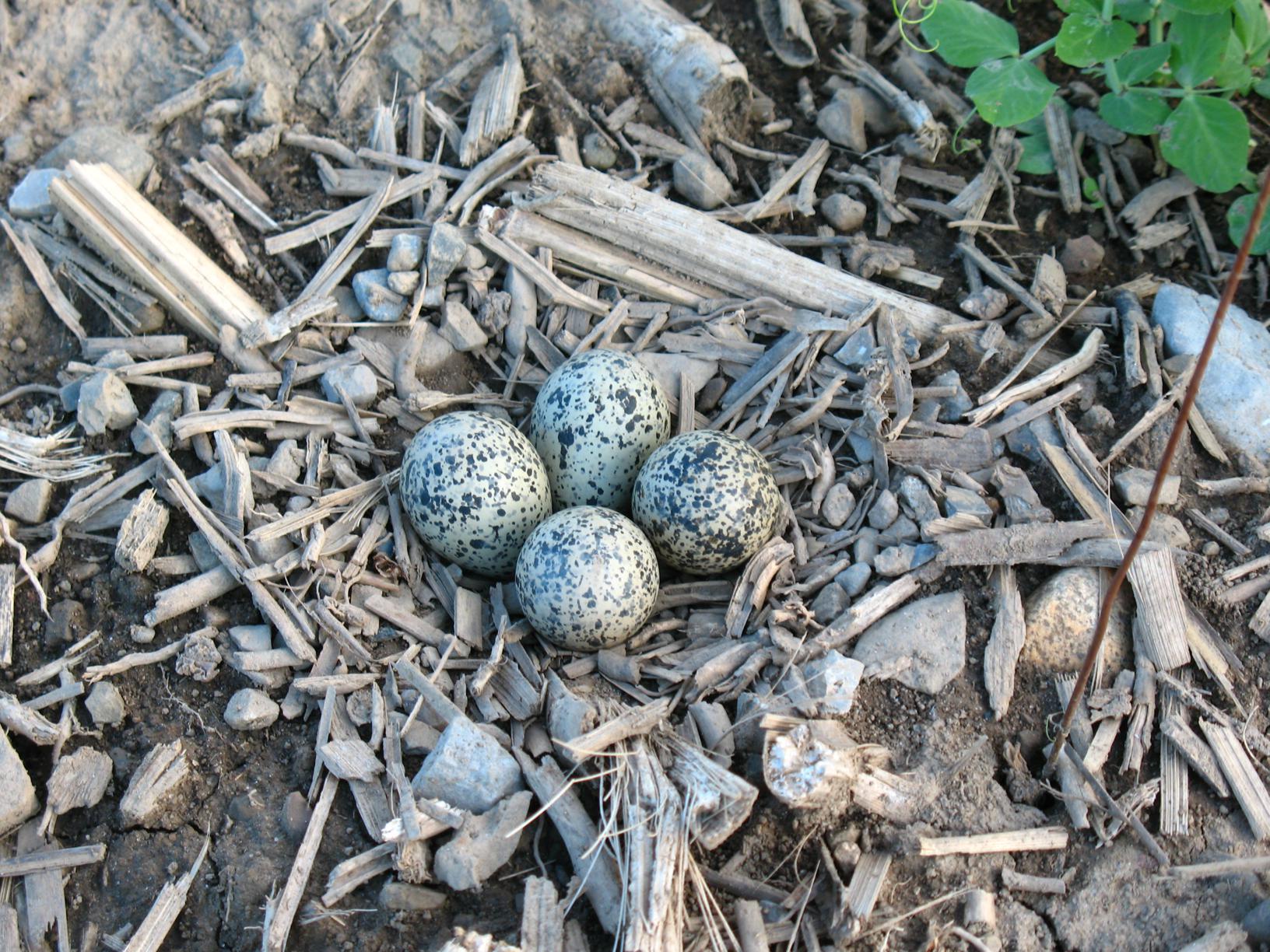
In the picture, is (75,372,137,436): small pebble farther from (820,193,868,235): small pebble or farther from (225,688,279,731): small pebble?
(820,193,868,235): small pebble

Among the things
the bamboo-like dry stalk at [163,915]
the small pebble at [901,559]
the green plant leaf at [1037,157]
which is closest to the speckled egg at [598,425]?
the small pebble at [901,559]

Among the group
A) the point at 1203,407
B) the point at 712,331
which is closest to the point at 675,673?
the point at 712,331

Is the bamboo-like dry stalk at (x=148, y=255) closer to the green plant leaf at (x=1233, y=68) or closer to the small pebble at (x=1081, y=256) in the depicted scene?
the small pebble at (x=1081, y=256)

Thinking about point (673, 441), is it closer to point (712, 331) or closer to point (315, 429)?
point (712, 331)

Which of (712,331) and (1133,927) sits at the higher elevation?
(712,331)

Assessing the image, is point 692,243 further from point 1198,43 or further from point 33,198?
point 33,198

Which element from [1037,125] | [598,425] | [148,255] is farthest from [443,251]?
[1037,125]
